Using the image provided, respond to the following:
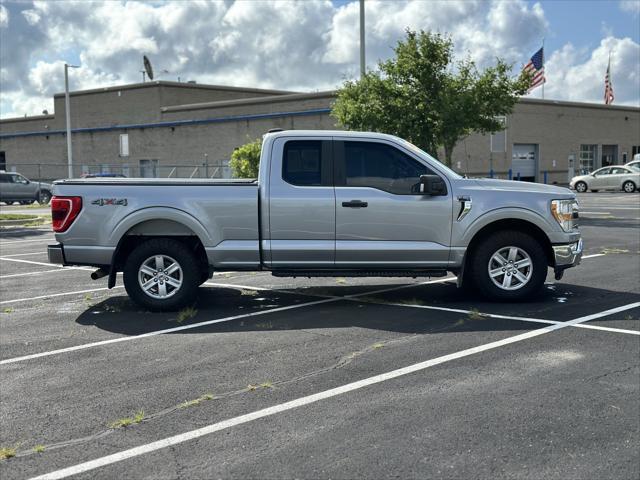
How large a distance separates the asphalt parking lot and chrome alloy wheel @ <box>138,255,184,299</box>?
0.99ft

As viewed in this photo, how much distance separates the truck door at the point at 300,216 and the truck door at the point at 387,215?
126 mm

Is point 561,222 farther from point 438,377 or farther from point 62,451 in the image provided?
point 62,451

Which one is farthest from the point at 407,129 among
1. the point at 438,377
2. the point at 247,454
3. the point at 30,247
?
the point at 247,454

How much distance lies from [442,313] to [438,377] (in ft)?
8.22

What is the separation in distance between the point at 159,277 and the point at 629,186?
121 ft

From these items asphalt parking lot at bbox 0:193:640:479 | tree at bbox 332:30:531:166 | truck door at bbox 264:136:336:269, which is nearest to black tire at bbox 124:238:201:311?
asphalt parking lot at bbox 0:193:640:479

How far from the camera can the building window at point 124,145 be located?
2213 inches

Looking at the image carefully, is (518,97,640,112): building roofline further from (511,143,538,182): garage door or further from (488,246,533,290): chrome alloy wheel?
(488,246,533,290): chrome alloy wheel

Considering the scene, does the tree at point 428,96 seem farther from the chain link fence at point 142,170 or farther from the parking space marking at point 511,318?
the chain link fence at point 142,170

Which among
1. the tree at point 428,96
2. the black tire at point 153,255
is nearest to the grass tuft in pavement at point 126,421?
the black tire at point 153,255

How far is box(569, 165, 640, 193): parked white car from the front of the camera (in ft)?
129

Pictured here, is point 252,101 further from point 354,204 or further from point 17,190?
point 354,204

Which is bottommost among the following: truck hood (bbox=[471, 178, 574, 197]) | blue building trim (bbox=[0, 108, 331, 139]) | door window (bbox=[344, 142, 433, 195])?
truck hood (bbox=[471, 178, 574, 197])

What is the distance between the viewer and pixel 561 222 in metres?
8.48
